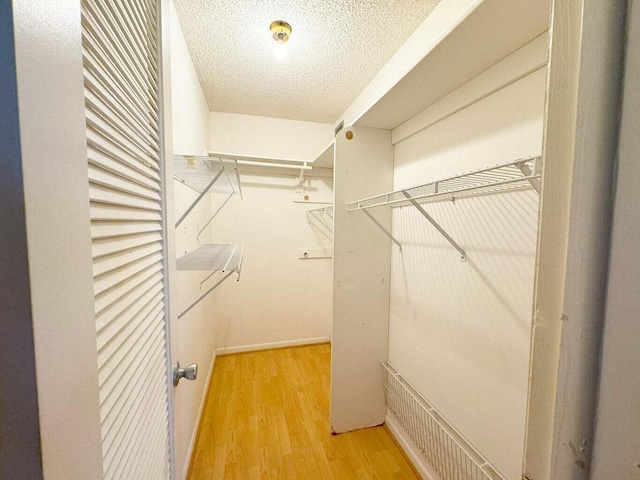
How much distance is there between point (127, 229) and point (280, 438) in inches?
64.2

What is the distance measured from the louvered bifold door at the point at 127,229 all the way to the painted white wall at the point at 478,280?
108cm

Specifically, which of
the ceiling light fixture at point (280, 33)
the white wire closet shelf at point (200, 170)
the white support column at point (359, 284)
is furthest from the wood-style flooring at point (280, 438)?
the ceiling light fixture at point (280, 33)

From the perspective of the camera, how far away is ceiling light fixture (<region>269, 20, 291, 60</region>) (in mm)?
A: 1256

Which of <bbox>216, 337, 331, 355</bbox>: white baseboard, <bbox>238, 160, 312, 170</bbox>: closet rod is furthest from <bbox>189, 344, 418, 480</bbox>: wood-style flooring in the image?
<bbox>238, 160, 312, 170</bbox>: closet rod

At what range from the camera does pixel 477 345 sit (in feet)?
3.22

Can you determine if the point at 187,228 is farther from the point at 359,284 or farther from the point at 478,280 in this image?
the point at 478,280

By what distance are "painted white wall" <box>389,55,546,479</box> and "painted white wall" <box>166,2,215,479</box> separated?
1.14m

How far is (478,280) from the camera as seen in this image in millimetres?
976

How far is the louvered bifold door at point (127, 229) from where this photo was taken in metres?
0.36

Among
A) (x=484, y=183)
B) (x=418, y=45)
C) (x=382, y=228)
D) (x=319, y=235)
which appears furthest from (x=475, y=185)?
(x=319, y=235)

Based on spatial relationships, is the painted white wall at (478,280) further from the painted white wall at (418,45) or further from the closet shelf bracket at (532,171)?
the painted white wall at (418,45)

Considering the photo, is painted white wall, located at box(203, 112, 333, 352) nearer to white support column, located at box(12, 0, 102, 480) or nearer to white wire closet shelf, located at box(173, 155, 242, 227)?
white wire closet shelf, located at box(173, 155, 242, 227)

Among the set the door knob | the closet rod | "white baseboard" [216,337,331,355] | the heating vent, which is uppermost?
the closet rod

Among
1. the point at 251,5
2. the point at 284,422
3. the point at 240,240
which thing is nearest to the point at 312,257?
the point at 240,240
